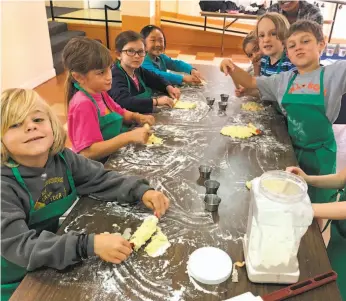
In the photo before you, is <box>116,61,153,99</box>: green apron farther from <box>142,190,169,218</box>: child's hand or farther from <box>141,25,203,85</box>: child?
<box>142,190,169,218</box>: child's hand

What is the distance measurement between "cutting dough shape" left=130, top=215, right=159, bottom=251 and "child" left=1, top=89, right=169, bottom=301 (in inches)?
1.7

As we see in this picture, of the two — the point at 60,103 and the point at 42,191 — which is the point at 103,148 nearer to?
the point at 42,191


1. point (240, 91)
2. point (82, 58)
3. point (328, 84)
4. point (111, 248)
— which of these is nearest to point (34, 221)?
point (111, 248)

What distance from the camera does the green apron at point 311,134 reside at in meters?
2.06

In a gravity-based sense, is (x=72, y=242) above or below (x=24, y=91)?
below

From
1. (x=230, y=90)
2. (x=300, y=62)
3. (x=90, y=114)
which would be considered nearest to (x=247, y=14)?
(x=230, y=90)

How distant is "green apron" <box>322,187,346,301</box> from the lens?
1.45 metres

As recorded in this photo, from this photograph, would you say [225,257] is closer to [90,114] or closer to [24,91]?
[24,91]

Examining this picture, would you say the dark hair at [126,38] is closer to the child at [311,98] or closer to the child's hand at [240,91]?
the child's hand at [240,91]

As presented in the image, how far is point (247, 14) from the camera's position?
6.79 metres

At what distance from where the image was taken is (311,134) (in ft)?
6.95

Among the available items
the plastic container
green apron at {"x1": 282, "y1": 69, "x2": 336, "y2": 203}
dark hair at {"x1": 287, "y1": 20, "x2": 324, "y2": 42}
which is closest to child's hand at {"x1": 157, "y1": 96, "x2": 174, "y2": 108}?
green apron at {"x1": 282, "y1": 69, "x2": 336, "y2": 203}

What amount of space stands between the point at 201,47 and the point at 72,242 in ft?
23.7

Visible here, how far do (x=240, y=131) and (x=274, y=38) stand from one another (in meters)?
0.89
